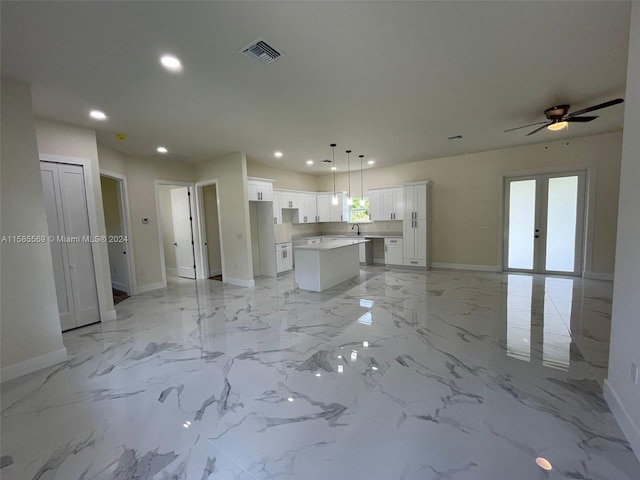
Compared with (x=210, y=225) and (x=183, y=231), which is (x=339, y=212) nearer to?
(x=210, y=225)

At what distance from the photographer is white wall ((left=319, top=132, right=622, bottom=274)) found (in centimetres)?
518

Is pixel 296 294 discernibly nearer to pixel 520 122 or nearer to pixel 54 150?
pixel 54 150

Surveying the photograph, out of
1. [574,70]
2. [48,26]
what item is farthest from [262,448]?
[574,70]

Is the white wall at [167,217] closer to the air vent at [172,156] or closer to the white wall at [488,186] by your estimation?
the air vent at [172,156]

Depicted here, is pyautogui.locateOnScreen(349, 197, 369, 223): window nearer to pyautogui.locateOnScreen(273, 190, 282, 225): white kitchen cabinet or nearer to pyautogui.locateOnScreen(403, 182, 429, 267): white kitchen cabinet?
pyautogui.locateOnScreen(403, 182, 429, 267): white kitchen cabinet

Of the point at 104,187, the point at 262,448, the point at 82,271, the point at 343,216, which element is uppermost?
the point at 104,187

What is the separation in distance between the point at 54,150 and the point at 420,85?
15.7ft

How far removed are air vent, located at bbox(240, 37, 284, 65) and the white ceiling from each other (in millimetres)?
54

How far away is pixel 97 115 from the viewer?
3.44 meters

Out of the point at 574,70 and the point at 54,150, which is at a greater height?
the point at 574,70

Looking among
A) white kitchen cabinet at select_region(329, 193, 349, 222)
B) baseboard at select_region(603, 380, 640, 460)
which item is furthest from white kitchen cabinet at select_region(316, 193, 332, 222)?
baseboard at select_region(603, 380, 640, 460)

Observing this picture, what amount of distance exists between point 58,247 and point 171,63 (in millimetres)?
3028

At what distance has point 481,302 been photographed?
425cm

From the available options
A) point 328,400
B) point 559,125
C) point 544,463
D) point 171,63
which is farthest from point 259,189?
point 544,463
